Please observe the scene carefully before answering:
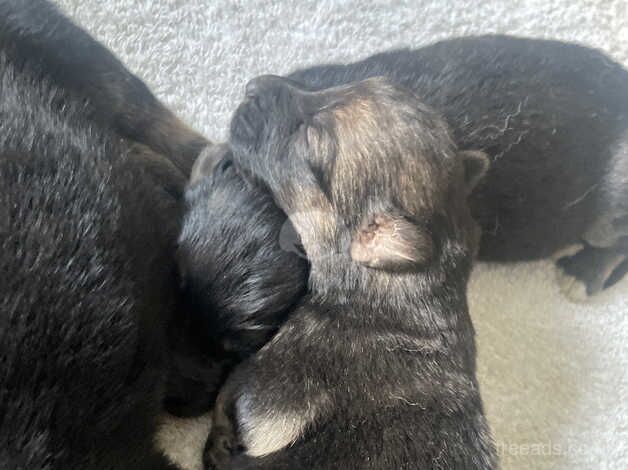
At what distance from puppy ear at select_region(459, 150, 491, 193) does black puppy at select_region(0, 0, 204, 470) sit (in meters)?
0.62

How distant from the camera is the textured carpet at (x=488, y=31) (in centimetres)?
177

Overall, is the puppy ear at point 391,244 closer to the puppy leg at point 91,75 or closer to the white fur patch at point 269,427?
the white fur patch at point 269,427

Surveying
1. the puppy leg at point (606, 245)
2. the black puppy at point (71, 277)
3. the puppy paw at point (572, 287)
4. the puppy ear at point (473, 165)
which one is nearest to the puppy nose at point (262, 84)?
the black puppy at point (71, 277)

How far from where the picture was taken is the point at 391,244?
4.42 ft

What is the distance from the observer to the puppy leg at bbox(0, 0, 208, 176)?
130 centimetres

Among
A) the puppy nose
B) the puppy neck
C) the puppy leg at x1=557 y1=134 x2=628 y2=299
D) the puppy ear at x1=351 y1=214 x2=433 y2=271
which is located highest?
the puppy nose

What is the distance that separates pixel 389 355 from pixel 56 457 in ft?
2.16

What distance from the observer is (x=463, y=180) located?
4.88 ft

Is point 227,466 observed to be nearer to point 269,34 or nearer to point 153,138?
point 153,138

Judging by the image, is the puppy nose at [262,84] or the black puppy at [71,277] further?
the puppy nose at [262,84]

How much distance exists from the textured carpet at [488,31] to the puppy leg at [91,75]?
251 millimetres

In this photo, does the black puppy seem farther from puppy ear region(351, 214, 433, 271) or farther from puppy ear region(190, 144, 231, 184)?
puppy ear region(351, 214, 433, 271)

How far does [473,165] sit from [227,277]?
569 millimetres

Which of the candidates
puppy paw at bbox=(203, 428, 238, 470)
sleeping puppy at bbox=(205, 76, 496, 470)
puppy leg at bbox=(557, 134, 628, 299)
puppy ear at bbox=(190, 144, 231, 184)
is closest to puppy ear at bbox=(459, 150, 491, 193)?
sleeping puppy at bbox=(205, 76, 496, 470)
